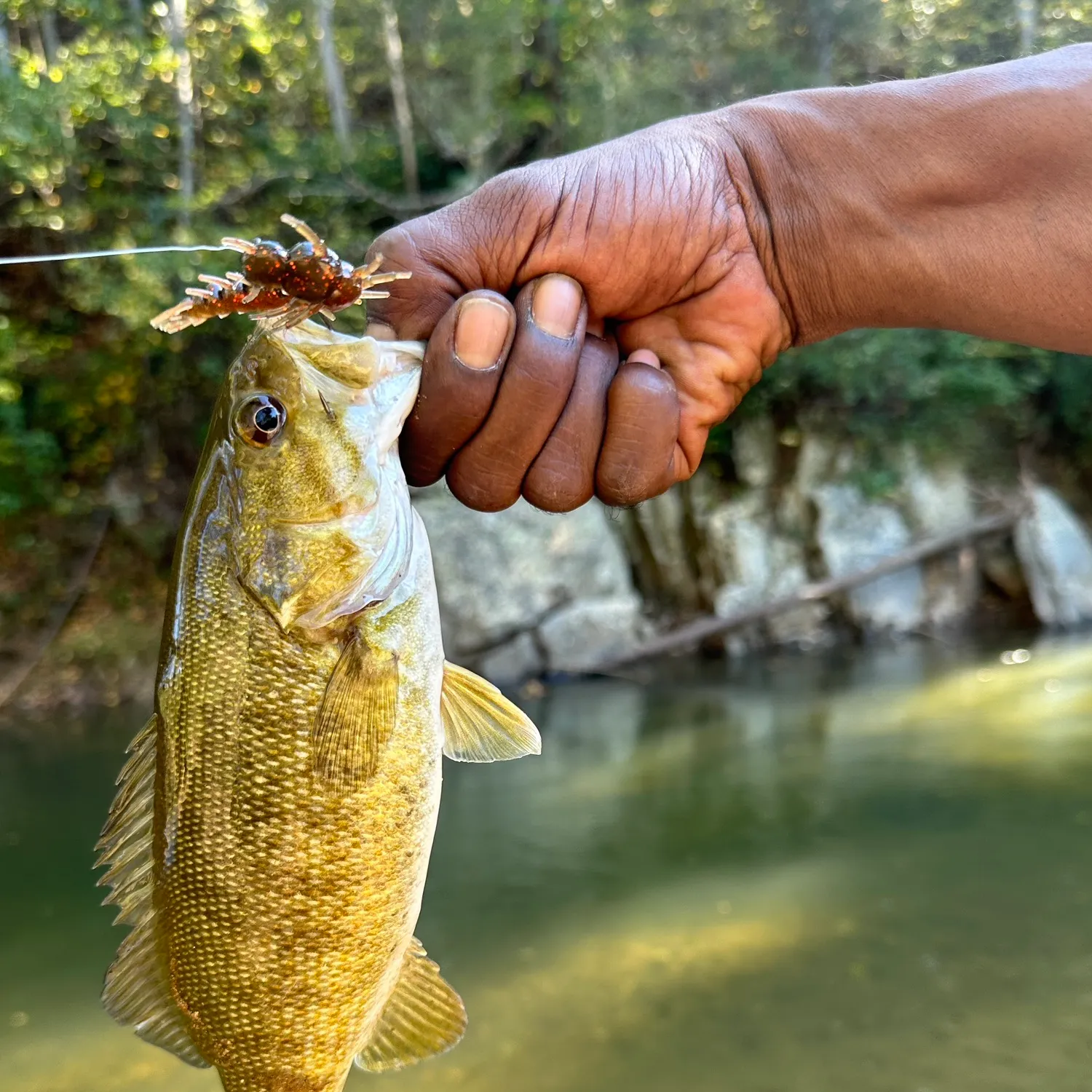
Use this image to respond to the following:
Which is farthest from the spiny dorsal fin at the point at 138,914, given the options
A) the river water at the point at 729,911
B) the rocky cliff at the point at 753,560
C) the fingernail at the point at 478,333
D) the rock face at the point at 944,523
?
the rock face at the point at 944,523

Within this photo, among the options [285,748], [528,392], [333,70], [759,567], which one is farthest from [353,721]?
[333,70]

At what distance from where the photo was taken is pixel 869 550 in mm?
13867

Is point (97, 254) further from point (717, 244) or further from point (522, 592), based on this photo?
point (522, 592)

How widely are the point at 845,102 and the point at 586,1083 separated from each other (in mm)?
3981

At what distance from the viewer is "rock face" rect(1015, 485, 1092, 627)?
1291 centimetres

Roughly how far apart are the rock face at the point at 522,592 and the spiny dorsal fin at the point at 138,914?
10123 millimetres

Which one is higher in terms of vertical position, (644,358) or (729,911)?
(644,358)

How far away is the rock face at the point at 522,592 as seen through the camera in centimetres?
1205

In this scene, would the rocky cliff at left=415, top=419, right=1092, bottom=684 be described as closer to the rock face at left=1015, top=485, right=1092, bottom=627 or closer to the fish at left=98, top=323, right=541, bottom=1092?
the rock face at left=1015, top=485, right=1092, bottom=627

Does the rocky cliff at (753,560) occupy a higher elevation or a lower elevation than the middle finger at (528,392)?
lower

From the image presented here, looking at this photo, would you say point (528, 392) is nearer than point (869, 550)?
Yes

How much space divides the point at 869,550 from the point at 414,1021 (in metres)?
13.2

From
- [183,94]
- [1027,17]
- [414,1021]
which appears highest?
[183,94]

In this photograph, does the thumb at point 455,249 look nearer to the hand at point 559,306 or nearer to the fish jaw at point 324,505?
the hand at point 559,306
